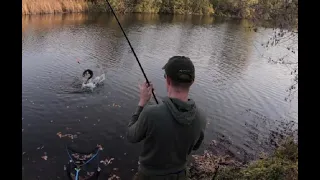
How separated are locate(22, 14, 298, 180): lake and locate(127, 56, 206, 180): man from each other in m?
6.82

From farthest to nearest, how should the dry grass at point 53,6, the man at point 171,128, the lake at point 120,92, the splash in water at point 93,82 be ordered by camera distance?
the dry grass at point 53,6 → the splash in water at point 93,82 → the lake at point 120,92 → the man at point 171,128

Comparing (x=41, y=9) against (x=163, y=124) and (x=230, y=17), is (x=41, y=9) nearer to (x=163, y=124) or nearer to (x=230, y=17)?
(x=230, y=17)

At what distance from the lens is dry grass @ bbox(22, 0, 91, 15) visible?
37281 millimetres

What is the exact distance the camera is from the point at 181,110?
2889 millimetres

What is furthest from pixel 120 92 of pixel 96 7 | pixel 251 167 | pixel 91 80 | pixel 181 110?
pixel 96 7

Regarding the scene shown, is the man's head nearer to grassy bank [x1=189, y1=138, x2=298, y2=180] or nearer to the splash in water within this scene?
grassy bank [x1=189, y1=138, x2=298, y2=180]

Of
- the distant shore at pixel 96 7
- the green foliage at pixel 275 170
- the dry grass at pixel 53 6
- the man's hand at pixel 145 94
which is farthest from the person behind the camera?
the distant shore at pixel 96 7

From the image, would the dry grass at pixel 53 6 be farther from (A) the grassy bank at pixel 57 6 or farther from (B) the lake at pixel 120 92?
(B) the lake at pixel 120 92

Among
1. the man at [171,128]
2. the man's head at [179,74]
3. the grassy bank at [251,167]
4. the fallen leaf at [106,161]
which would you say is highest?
the man's head at [179,74]

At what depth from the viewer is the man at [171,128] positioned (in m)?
2.82

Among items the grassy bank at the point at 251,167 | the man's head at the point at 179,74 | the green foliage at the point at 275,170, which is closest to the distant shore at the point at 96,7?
the grassy bank at the point at 251,167

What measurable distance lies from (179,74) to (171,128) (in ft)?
1.67

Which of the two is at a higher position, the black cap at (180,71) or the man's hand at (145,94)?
the black cap at (180,71)

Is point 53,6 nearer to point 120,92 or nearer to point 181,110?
point 120,92
